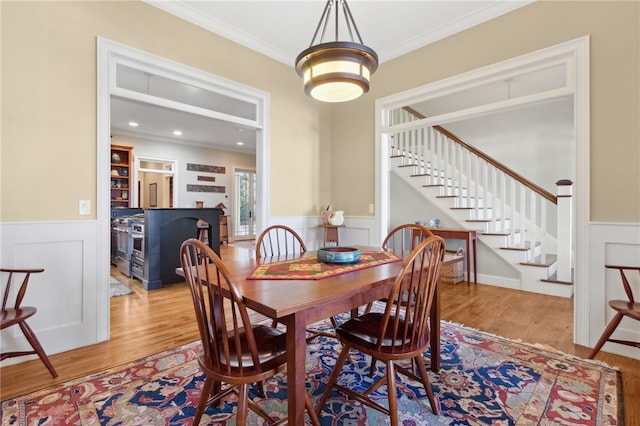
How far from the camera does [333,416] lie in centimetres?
158

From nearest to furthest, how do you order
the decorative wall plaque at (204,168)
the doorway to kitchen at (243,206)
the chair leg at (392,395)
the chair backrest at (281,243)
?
the chair leg at (392,395)
the chair backrest at (281,243)
the decorative wall plaque at (204,168)
the doorway to kitchen at (243,206)

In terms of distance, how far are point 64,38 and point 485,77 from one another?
364 centimetres

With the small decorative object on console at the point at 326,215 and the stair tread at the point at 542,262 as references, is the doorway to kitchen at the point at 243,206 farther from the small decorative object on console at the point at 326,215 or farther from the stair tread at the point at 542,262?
the stair tread at the point at 542,262

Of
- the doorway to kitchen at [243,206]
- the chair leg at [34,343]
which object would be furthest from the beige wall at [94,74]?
the doorway to kitchen at [243,206]

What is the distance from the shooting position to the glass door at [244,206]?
31.0ft

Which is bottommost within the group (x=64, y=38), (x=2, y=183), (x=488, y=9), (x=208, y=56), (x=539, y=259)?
(x=539, y=259)

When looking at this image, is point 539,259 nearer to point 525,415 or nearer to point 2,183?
point 525,415

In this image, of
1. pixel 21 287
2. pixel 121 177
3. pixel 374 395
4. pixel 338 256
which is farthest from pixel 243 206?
pixel 374 395

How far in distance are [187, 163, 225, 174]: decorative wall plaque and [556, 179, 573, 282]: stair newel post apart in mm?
7948

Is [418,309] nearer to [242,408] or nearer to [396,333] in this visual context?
[396,333]

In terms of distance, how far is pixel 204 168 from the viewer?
8656 mm

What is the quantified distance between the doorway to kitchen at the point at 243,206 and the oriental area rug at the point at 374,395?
24.1 feet

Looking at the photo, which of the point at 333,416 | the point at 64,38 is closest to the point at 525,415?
the point at 333,416

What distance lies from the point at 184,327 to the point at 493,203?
4.19m
